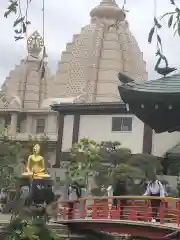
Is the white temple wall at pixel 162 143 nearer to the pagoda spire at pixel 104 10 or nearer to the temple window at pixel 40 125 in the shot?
the temple window at pixel 40 125

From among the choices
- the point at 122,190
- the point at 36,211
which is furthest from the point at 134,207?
the point at 36,211

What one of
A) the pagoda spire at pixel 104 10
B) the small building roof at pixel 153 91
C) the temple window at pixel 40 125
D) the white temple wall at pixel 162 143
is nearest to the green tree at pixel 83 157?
the white temple wall at pixel 162 143

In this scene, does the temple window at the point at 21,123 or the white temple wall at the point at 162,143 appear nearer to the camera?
the white temple wall at the point at 162,143

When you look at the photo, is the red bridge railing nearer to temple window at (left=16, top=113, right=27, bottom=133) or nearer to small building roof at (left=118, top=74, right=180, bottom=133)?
small building roof at (left=118, top=74, right=180, bottom=133)

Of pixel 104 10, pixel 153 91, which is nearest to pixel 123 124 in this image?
pixel 153 91

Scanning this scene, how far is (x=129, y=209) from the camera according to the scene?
33.1 feet

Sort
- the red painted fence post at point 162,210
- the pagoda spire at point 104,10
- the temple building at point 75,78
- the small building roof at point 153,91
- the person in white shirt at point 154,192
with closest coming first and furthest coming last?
1. the small building roof at point 153,91
2. the red painted fence post at point 162,210
3. the person in white shirt at point 154,192
4. the temple building at point 75,78
5. the pagoda spire at point 104,10

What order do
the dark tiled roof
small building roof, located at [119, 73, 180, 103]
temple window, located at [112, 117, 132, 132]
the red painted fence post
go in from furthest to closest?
temple window, located at [112, 117, 132, 132] < the red painted fence post < the dark tiled roof < small building roof, located at [119, 73, 180, 103]

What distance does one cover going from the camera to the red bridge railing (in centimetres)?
932

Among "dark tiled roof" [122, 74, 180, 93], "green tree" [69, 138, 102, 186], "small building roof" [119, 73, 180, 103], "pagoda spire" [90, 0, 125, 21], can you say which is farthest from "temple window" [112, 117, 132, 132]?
"pagoda spire" [90, 0, 125, 21]

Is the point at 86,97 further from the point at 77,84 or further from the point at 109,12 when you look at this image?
the point at 109,12

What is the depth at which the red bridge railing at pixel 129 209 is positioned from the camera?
9320 mm

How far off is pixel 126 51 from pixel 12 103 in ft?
31.6

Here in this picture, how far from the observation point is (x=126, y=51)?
133ft
